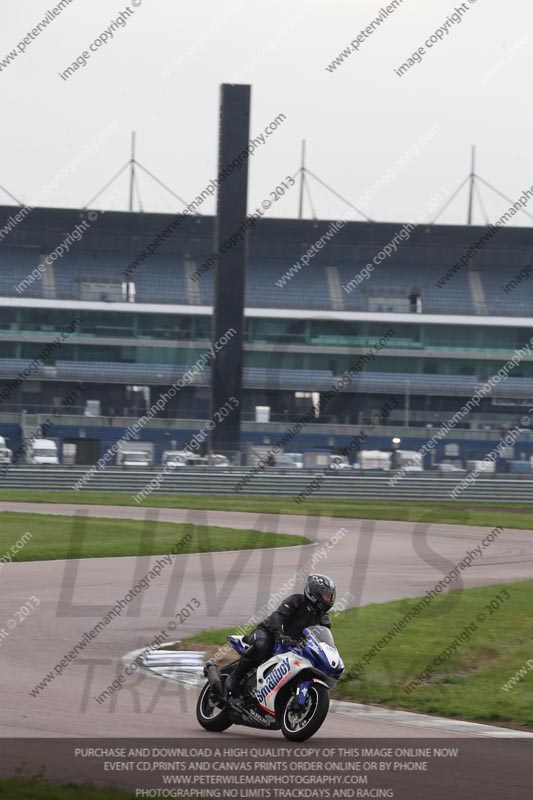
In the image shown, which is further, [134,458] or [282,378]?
[282,378]

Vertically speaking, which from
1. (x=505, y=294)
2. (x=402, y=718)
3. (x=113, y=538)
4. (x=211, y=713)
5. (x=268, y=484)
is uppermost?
(x=505, y=294)

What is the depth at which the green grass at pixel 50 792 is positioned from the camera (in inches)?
239

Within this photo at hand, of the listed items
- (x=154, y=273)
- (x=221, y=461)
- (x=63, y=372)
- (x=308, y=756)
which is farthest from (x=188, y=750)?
(x=154, y=273)

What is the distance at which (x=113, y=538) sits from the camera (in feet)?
84.5

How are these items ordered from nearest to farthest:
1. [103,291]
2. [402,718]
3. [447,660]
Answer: [402,718] < [447,660] < [103,291]

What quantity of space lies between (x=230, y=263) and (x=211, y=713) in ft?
146

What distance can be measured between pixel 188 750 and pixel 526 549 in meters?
20.8

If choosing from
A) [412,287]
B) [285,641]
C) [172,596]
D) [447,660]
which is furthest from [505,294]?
[285,641]

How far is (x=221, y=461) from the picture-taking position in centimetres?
4903

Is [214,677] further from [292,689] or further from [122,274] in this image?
[122,274]

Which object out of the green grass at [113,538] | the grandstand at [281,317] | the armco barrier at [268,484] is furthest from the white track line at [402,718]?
the grandstand at [281,317]

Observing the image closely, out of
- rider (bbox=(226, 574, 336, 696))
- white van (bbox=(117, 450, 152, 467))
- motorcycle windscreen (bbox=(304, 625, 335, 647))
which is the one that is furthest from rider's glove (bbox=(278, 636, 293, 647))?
white van (bbox=(117, 450, 152, 467))

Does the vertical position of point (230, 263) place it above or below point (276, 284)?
below

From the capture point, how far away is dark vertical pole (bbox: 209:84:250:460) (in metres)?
50.7
